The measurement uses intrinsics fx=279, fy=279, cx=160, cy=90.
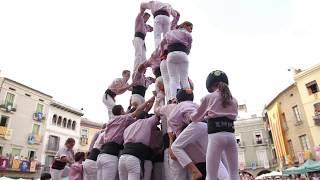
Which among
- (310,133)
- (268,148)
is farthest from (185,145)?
(268,148)

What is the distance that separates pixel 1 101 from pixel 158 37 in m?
33.2

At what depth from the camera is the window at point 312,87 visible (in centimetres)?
3467

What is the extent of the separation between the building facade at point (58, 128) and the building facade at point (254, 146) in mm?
28421

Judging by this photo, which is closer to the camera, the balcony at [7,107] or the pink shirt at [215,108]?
the pink shirt at [215,108]

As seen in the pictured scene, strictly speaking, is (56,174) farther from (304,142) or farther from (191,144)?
(304,142)

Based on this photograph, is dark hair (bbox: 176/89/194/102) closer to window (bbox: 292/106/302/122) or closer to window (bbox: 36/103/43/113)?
window (bbox: 292/106/302/122)

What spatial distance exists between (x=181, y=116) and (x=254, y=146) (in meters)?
50.0

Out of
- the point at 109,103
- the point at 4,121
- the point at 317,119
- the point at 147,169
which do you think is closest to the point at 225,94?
the point at 147,169

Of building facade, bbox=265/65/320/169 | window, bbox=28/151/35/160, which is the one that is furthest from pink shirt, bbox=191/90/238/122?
window, bbox=28/151/35/160

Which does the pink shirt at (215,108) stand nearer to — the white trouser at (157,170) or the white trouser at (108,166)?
the white trouser at (157,170)

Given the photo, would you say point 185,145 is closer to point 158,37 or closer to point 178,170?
point 178,170

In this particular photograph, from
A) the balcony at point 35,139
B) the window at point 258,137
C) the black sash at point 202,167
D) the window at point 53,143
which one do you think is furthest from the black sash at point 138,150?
the window at point 258,137

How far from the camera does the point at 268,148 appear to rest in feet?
164

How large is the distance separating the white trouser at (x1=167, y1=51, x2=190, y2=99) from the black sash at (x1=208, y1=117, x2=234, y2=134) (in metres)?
2.38
